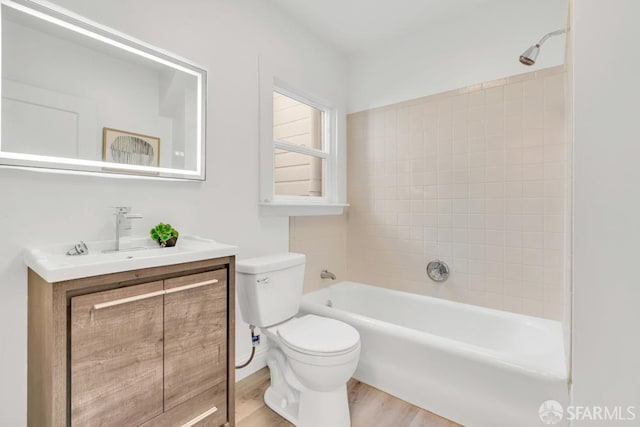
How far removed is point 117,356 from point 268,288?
2.67 feet

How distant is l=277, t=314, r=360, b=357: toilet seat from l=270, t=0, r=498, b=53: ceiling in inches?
85.8

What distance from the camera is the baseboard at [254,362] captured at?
196 centimetres

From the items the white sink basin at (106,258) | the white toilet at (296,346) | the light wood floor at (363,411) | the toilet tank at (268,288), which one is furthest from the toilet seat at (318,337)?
the white sink basin at (106,258)

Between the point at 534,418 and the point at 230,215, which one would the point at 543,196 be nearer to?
the point at 534,418

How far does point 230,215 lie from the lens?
1.89 metres

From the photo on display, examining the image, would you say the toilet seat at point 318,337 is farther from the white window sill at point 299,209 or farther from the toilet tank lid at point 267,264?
the white window sill at point 299,209

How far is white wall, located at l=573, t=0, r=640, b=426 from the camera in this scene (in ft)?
3.34

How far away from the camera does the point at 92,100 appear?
1.37 metres

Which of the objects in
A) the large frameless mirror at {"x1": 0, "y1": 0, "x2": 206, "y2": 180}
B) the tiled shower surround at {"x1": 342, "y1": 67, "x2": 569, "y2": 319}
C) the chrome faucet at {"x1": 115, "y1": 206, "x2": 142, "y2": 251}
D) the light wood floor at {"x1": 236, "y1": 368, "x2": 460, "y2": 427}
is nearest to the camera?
the large frameless mirror at {"x1": 0, "y1": 0, "x2": 206, "y2": 180}

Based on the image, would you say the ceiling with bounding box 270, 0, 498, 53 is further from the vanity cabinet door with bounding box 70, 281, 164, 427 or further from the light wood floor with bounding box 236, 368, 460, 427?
the light wood floor with bounding box 236, 368, 460, 427

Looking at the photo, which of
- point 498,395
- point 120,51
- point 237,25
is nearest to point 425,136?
point 237,25

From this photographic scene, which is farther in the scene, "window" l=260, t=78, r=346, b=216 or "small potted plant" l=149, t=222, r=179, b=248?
"window" l=260, t=78, r=346, b=216

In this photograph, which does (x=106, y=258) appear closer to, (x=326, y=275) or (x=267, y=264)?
(x=267, y=264)

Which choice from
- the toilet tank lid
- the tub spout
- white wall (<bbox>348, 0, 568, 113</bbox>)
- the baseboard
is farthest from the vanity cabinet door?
white wall (<bbox>348, 0, 568, 113</bbox>)
